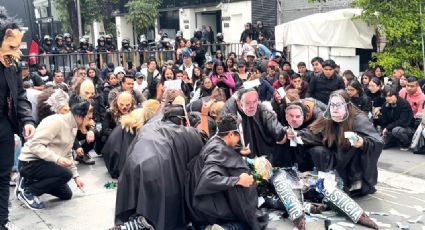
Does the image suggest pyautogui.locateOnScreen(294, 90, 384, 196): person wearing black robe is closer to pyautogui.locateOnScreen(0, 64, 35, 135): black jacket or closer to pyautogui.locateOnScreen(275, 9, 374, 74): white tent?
pyautogui.locateOnScreen(0, 64, 35, 135): black jacket

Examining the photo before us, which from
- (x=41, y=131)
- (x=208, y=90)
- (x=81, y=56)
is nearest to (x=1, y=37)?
(x=41, y=131)

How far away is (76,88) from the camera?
26.5 ft

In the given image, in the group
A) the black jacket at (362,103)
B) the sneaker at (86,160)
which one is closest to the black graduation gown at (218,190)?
the sneaker at (86,160)

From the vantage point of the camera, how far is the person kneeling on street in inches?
207

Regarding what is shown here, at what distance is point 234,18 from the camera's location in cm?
2088

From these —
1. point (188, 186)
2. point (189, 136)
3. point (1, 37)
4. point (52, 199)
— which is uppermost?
point (1, 37)

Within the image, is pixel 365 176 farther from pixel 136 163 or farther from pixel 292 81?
pixel 292 81

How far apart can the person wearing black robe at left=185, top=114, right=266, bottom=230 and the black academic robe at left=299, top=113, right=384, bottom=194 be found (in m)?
1.35

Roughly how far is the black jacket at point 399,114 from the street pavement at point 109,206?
1.32m

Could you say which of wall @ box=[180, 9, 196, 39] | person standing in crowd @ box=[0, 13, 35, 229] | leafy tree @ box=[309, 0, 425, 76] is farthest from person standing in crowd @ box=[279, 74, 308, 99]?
wall @ box=[180, 9, 196, 39]

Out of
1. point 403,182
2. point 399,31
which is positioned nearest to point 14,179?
point 403,182

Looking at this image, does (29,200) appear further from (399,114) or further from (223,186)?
(399,114)

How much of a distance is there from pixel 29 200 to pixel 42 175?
33 cm

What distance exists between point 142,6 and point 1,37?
786 inches
